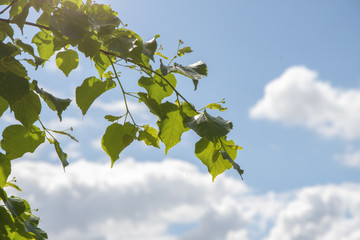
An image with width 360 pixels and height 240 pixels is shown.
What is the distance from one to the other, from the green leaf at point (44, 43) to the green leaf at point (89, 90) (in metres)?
0.28

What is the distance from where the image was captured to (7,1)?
1.89 m

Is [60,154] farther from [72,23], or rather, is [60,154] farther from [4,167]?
[72,23]

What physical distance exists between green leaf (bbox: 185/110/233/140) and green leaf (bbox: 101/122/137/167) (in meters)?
0.37

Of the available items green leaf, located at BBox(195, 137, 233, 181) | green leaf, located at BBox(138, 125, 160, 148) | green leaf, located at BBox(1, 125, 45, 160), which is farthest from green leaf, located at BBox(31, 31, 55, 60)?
green leaf, located at BBox(195, 137, 233, 181)

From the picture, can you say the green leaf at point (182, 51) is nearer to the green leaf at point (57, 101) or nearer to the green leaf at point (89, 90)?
the green leaf at point (89, 90)

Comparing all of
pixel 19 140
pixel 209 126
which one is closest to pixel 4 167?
pixel 19 140

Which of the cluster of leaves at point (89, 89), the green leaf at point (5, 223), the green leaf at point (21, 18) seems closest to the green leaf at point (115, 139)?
the cluster of leaves at point (89, 89)

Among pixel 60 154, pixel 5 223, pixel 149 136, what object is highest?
pixel 149 136

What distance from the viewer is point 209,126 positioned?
1.74m

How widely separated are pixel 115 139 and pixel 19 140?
443mm

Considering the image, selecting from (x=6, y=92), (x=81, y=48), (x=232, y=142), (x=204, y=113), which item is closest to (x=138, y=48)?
(x=81, y=48)

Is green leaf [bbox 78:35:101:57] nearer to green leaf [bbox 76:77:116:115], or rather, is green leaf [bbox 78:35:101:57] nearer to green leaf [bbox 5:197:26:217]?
green leaf [bbox 76:77:116:115]

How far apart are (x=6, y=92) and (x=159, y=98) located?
69cm

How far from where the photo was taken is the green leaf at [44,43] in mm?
2025
